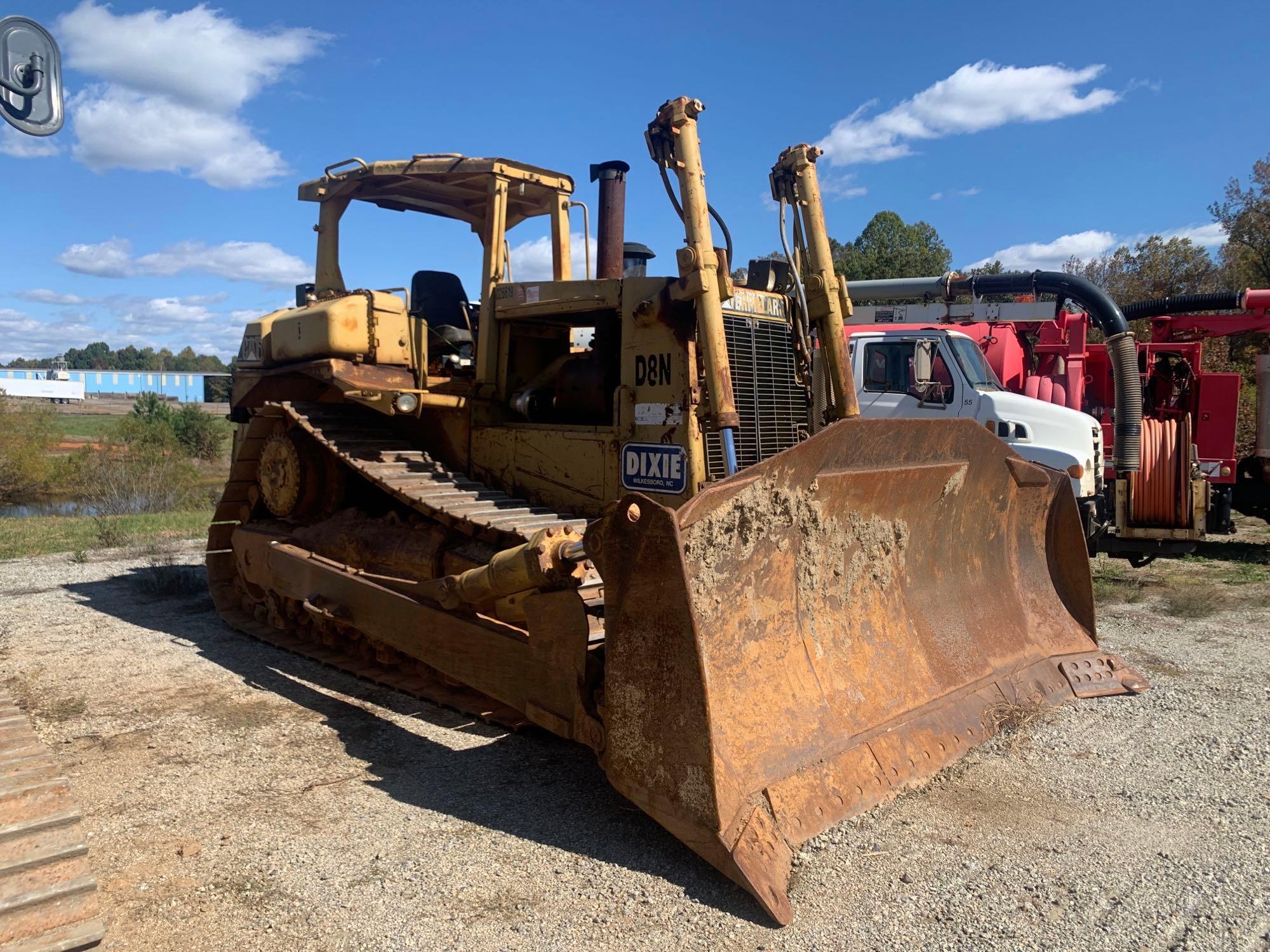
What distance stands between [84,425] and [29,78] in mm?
61823

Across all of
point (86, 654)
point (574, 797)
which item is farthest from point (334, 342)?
point (574, 797)

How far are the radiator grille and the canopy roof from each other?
7.00ft

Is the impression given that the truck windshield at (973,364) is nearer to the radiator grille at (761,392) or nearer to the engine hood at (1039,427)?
the engine hood at (1039,427)

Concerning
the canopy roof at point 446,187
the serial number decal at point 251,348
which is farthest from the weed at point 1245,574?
the serial number decal at point 251,348

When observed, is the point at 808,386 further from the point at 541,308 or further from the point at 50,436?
the point at 50,436

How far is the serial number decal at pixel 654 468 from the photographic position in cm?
476

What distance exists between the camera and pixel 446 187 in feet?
21.2

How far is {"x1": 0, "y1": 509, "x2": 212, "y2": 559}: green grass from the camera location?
11.6 meters

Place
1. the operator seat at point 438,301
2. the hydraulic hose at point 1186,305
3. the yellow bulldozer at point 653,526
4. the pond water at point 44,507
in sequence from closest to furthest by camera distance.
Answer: the yellow bulldozer at point 653,526 → the operator seat at point 438,301 → the hydraulic hose at point 1186,305 → the pond water at point 44,507

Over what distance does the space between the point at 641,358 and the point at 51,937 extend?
356 centimetres

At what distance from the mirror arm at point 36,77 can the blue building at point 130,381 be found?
341 ft

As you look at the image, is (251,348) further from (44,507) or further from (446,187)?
(44,507)

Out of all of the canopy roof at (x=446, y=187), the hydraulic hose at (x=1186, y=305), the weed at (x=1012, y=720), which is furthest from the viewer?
the hydraulic hose at (x=1186, y=305)

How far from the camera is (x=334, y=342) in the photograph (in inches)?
233
